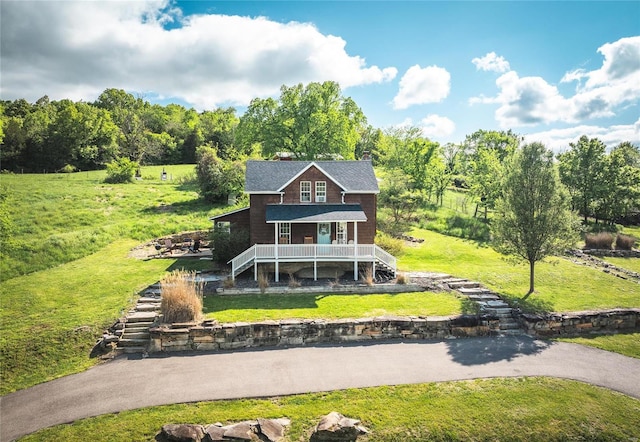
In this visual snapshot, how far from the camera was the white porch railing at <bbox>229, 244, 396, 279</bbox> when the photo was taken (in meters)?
22.3

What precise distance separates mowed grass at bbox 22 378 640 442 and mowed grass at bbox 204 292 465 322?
5213 millimetres

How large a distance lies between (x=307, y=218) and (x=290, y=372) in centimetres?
1065

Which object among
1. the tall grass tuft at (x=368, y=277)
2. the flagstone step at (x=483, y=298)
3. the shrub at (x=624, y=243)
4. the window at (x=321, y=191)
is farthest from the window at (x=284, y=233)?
the shrub at (x=624, y=243)

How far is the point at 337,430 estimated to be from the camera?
10414 millimetres

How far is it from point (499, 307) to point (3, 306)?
2470 cm

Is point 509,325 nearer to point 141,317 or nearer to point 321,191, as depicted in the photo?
point 321,191

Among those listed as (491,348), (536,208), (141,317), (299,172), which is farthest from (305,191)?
(491,348)

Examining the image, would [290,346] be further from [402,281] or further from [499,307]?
[499,307]

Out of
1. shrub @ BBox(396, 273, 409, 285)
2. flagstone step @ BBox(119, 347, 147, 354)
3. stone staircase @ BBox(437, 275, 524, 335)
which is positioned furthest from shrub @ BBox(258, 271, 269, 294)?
stone staircase @ BBox(437, 275, 524, 335)

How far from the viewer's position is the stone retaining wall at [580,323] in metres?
17.2

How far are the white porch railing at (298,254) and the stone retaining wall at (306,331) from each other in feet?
20.6

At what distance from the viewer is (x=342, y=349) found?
614 inches

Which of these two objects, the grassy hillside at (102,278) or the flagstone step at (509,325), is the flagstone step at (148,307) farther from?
the flagstone step at (509,325)

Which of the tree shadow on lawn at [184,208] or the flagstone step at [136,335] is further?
the tree shadow on lawn at [184,208]
